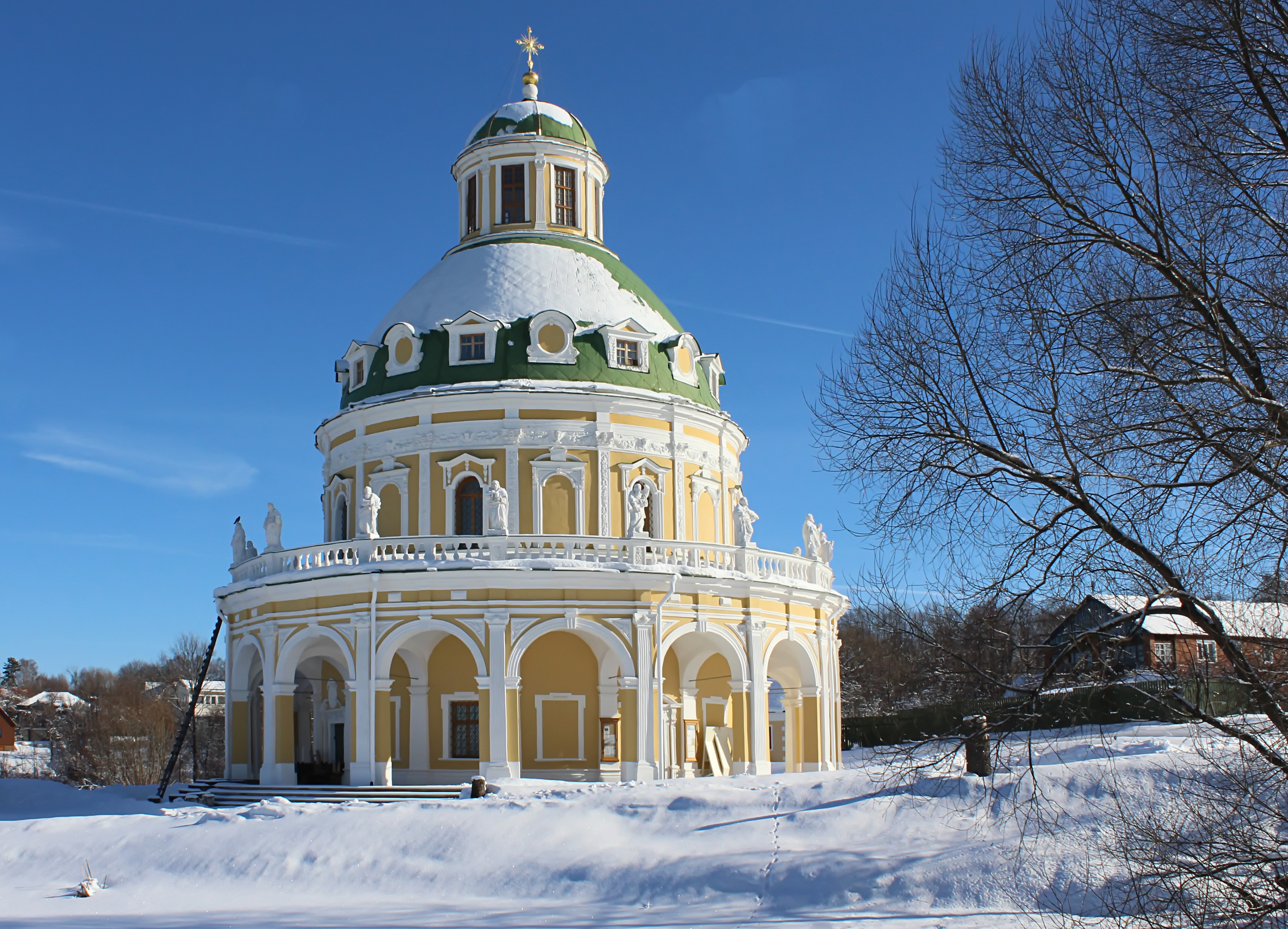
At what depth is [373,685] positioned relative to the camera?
2923 cm

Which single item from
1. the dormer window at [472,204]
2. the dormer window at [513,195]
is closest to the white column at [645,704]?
the dormer window at [513,195]

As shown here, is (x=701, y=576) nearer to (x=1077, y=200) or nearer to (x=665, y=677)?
(x=665, y=677)

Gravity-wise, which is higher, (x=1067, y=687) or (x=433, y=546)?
(x=433, y=546)

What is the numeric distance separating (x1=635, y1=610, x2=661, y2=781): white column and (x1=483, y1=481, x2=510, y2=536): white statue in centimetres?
373

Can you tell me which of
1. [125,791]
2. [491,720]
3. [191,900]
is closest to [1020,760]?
[191,900]

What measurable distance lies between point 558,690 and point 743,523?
638 centimetres

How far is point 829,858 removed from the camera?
1886 cm

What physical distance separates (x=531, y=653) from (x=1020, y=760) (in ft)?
72.7

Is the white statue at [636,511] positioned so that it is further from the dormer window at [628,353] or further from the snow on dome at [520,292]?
the snow on dome at [520,292]

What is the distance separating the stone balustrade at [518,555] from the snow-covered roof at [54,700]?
237 feet

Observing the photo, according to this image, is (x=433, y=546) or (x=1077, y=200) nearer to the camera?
(x=1077, y=200)

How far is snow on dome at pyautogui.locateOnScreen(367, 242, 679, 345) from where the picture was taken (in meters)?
36.0

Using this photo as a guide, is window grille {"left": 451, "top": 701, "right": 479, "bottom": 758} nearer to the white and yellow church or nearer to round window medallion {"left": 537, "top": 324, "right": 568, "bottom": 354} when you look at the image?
the white and yellow church

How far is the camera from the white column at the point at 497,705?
28406 millimetres
